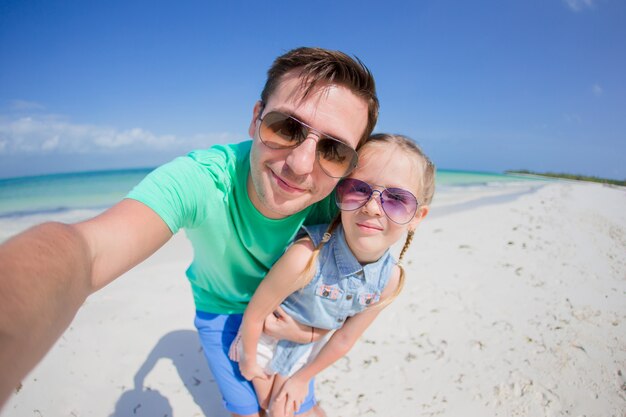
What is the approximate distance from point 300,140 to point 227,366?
1.86 m

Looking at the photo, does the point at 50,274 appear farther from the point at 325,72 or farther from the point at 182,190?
the point at 325,72

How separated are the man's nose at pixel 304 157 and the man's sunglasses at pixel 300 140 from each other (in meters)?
0.02

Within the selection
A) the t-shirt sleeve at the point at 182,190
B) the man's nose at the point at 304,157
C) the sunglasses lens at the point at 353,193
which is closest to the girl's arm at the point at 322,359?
the sunglasses lens at the point at 353,193

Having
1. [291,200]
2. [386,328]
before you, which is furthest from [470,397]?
→ [291,200]

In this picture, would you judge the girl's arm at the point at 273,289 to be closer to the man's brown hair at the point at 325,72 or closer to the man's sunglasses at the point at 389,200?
the man's sunglasses at the point at 389,200

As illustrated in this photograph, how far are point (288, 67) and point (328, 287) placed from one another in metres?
1.47

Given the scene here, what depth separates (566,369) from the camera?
323cm

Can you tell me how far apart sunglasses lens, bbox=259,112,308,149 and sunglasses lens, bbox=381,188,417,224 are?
0.64 meters

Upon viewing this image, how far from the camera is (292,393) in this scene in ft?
7.88

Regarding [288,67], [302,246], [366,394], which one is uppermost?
[288,67]

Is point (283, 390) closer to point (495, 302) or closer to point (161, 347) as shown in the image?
point (161, 347)

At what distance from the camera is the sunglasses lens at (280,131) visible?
1972 mm

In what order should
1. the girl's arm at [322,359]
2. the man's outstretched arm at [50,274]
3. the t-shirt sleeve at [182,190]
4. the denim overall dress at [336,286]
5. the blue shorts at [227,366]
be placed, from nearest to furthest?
1. the man's outstretched arm at [50,274]
2. the t-shirt sleeve at [182,190]
3. the denim overall dress at [336,286]
4. the girl's arm at [322,359]
5. the blue shorts at [227,366]

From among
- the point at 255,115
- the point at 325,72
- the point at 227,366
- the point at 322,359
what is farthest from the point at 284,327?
the point at 325,72
